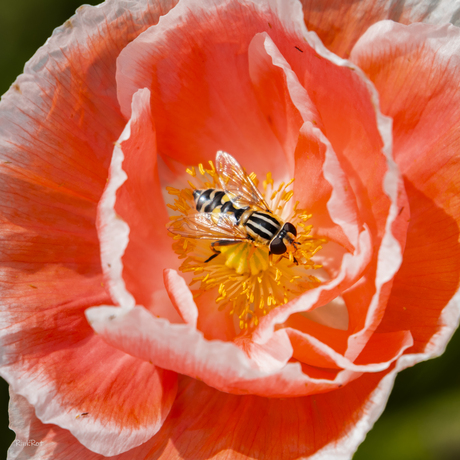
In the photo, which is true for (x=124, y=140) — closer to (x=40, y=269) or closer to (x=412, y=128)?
(x=40, y=269)

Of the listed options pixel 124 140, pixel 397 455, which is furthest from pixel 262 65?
pixel 397 455

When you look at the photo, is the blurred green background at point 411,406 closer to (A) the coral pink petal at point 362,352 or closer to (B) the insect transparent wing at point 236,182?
(A) the coral pink petal at point 362,352

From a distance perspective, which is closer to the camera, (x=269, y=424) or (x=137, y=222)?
(x=269, y=424)

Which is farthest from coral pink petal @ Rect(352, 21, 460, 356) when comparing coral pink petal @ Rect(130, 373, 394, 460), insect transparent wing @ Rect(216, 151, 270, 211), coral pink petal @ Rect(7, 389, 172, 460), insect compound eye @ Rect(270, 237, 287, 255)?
coral pink petal @ Rect(7, 389, 172, 460)

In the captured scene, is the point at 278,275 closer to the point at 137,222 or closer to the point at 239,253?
the point at 239,253

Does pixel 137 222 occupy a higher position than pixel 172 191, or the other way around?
pixel 137 222

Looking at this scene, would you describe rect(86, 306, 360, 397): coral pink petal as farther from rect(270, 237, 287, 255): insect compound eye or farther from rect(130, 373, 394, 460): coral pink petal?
rect(270, 237, 287, 255): insect compound eye

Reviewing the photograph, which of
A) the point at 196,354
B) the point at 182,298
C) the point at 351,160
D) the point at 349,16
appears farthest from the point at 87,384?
the point at 349,16
